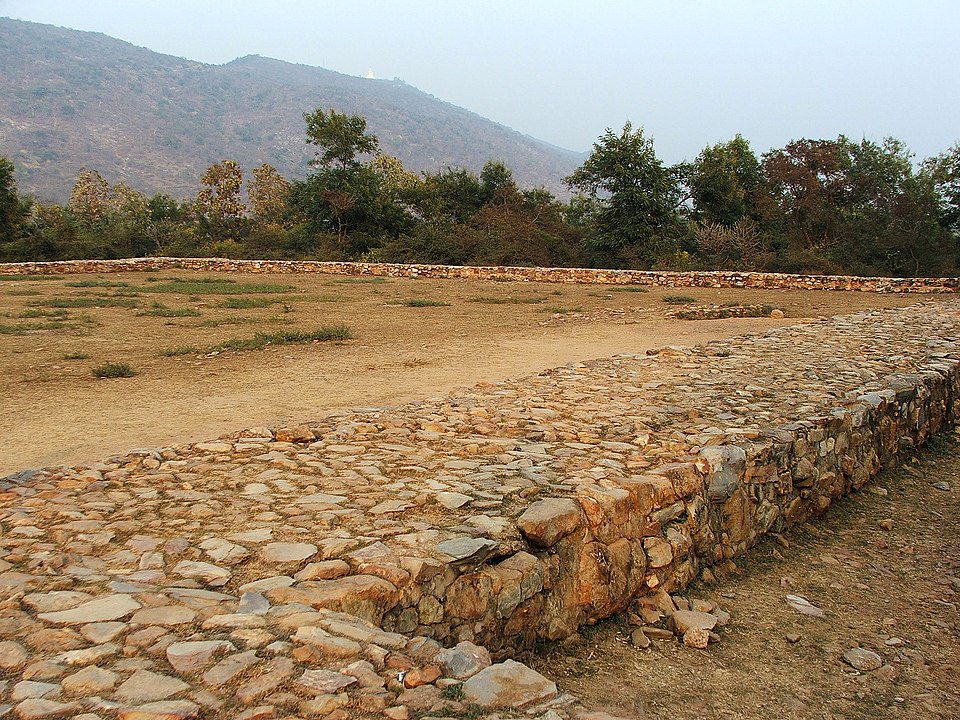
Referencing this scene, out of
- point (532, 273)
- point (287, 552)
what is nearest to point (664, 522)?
point (287, 552)

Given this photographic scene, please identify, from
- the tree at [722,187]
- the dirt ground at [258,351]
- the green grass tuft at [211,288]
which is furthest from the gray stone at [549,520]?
the tree at [722,187]

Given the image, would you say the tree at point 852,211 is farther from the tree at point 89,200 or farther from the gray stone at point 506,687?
the tree at point 89,200

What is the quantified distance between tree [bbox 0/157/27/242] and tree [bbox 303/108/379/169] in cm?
1310

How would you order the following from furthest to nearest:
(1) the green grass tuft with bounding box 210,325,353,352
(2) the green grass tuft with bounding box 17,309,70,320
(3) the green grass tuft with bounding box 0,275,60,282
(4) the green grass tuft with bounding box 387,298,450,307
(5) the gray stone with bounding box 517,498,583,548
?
(3) the green grass tuft with bounding box 0,275,60,282
(4) the green grass tuft with bounding box 387,298,450,307
(2) the green grass tuft with bounding box 17,309,70,320
(1) the green grass tuft with bounding box 210,325,353,352
(5) the gray stone with bounding box 517,498,583,548

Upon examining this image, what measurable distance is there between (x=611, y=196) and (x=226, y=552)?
1115 inches

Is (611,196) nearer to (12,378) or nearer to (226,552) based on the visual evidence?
(12,378)

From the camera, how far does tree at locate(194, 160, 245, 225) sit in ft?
133

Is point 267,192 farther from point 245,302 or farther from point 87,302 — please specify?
point 245,302

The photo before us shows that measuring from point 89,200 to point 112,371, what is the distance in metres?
54.2

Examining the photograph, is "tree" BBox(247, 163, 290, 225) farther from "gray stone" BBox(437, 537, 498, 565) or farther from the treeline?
"gray stone" BBox(437, 537, 498, 565)

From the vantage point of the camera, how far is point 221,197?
42.3 metres

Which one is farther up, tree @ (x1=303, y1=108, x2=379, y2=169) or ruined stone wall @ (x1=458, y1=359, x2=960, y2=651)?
tree @ (x1=303, y1=108, x2=379, y2=169)

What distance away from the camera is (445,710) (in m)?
1.86

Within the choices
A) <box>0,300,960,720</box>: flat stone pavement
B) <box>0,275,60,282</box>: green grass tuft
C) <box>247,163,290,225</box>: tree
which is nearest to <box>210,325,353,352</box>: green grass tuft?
<box>0,300,960,720</box>: flat stone pavement
